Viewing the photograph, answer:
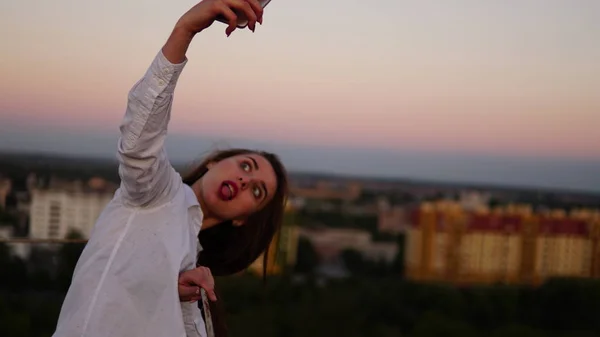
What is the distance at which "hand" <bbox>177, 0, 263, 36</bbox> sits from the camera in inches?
28.1

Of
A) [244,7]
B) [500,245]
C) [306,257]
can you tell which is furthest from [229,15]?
[306,257]

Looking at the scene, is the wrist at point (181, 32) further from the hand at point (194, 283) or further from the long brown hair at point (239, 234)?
the long brown hair at point (239, 234)

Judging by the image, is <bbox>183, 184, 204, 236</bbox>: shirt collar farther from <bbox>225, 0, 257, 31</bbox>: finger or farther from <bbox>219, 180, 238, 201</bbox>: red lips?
<bbox>225, 0, 257, 31</bbox>: finger

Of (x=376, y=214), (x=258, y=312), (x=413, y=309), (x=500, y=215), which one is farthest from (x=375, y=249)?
(x=258, y=312)

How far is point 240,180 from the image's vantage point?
3.43ft

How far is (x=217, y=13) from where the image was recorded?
73cm

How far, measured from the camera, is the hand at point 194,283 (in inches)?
32.6

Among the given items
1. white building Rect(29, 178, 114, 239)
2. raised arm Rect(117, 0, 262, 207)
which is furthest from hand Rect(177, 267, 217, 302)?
white building Rect(29, 178, 114, 239)

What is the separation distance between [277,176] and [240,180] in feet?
0.34

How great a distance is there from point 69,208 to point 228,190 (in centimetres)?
1070

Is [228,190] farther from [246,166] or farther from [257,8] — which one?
[257,8]

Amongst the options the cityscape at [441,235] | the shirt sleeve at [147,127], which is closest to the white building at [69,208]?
the cityscape at [441,235]

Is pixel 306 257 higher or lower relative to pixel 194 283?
lower

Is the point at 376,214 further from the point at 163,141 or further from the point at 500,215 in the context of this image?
the point at 163,141
